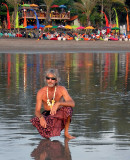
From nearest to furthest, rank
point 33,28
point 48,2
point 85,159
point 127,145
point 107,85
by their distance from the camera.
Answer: point 85,159 → point 127,145 → point 107,85 → point 48,2 → point 33,28

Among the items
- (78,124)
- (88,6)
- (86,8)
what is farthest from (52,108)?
(86,8)

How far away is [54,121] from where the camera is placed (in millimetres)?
7965

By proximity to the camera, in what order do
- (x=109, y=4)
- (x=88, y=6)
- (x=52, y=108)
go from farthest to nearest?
(x=109, y=4), (x=88, y=6), (x=52, y=108)

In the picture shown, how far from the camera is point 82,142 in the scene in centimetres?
798

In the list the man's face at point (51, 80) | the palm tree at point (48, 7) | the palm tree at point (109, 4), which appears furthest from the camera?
the palm tree at point (109, 4)

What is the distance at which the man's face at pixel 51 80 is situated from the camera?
7786 millimetres

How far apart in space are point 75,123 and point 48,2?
6498cm

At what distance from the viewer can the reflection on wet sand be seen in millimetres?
7125

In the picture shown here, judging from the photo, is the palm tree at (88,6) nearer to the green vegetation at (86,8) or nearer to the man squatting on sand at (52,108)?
the green vegetation at (86,8)

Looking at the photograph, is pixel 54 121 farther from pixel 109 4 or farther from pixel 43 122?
pixel 109 4

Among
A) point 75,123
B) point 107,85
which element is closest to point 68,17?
point 107,85

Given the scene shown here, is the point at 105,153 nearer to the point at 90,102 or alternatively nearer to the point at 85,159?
the point at 85,159

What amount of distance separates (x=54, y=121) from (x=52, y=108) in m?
0.25

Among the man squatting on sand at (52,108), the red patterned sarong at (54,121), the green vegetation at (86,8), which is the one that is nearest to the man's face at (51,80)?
the man squatting on sand at (52,108)
